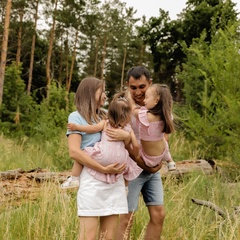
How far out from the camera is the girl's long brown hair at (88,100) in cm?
292

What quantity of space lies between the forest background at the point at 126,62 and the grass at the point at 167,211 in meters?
0.50

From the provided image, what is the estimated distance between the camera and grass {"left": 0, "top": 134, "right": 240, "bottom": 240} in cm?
314

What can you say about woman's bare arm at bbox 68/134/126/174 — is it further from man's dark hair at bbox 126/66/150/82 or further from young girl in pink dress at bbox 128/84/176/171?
man's dark hair at bbox 126/66/150/82

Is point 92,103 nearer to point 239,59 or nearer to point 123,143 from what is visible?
point 123,143

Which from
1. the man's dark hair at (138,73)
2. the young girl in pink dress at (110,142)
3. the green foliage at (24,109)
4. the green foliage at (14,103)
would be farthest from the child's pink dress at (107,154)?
the green foliage at (14,103)

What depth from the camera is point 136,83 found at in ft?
10.9

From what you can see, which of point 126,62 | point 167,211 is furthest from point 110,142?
point 126,62

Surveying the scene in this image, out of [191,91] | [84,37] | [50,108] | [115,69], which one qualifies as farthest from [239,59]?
[115,69]

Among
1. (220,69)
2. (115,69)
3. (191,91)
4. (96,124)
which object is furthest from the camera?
(115,69)

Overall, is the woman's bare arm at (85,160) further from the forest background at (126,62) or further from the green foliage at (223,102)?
the green foliage at (223,102)

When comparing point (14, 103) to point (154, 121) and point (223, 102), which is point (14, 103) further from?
point (154, 121)

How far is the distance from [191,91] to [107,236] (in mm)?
9060

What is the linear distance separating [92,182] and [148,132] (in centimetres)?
63

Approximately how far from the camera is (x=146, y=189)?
3430mm
